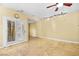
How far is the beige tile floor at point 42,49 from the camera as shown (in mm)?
1514

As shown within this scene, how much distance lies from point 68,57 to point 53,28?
0.42 metres

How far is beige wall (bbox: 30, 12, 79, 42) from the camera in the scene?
153 cm

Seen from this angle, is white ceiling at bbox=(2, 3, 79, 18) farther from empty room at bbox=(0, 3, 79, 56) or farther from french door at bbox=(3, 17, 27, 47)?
french door at bbox=(3, 17, 27, 47)

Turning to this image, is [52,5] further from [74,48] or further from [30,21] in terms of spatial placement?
[74,48]

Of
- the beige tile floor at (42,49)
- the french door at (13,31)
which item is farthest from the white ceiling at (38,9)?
the beige tile floor at (42,49)

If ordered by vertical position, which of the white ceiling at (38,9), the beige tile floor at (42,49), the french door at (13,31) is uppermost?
the white ceiling at (38,9)

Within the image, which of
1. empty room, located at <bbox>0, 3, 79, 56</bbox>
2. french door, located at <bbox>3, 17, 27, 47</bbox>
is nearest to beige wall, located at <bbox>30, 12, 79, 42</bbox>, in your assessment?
empty room, located at <bbox>0, 3, 79, 56</bbox>

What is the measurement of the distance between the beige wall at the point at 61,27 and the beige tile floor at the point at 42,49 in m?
0.09

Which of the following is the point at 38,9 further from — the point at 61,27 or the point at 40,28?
the point at 61,27

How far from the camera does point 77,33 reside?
1.53m

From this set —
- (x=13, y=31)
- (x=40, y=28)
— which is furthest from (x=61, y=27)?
(x=13, y=31)

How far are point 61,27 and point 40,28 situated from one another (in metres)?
→ 0.28

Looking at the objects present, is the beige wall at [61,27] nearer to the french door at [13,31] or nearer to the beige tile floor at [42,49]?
the beige tile floor at [42,49]

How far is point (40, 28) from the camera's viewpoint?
64.1 inches
